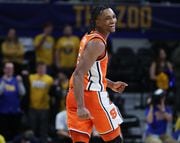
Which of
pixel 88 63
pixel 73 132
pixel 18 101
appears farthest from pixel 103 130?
pixel 18 101

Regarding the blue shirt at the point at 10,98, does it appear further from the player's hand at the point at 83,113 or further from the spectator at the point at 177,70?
the player's hand at the point at 83,113

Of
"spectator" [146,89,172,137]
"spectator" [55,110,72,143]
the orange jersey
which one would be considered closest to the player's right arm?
the orange jersey

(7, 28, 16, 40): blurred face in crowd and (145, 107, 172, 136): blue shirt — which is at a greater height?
(7, 28, 16, 40): blurred face in crowd

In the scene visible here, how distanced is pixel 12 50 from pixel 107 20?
304 inches

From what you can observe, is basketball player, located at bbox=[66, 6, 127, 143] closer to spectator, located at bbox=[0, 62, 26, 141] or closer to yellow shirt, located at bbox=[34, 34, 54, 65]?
spectator, located at bbox=[0, 62, 26, 141]

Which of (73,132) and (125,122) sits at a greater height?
(73,132)

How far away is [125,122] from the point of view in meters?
12.5

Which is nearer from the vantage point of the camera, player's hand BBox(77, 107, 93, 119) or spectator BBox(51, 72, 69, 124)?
player's hand BBox(77, 107, 93, 119)

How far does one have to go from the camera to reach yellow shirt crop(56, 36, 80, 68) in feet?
45.6

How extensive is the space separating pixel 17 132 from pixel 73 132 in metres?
Answer: 6.37

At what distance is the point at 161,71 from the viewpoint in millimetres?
14047

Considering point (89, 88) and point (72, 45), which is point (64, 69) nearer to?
point (72, 45)

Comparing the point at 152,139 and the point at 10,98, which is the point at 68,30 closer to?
the point at 10,98

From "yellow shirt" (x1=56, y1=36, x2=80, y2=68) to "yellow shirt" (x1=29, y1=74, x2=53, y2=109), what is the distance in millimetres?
1046
